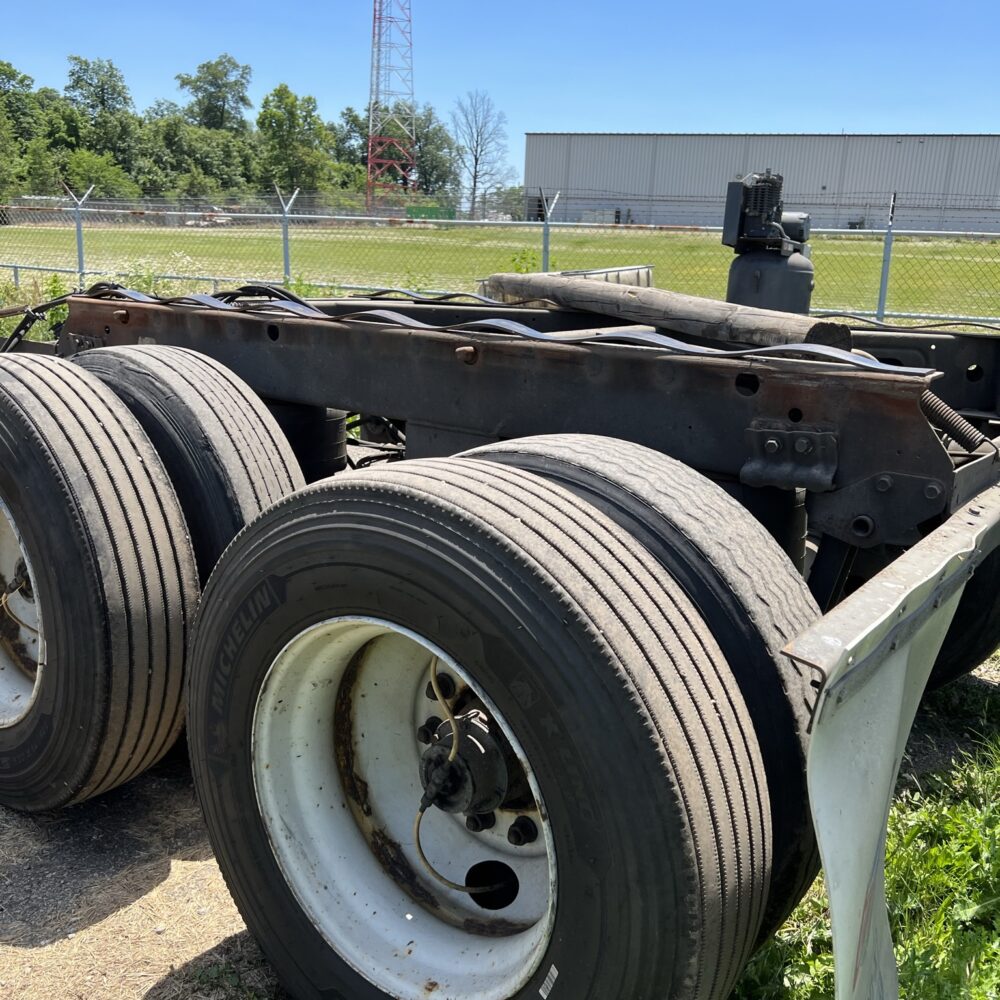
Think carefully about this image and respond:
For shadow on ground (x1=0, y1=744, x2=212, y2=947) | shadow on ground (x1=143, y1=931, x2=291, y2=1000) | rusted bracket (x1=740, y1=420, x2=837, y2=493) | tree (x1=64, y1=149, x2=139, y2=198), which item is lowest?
shadow on ground (x1=0, y1=744, x2=212, y2=947)

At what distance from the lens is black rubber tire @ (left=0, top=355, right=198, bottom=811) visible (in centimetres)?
260

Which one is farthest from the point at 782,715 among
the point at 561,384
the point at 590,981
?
the point at 561,384

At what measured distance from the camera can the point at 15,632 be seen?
3154mm

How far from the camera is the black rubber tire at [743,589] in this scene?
74.4 inches

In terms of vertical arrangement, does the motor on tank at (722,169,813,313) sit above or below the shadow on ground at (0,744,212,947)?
above

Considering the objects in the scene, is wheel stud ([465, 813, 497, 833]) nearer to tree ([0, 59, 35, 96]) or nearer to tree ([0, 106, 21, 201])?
tree ([0, 106, 21, 201])

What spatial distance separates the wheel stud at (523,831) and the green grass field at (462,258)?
461 inches

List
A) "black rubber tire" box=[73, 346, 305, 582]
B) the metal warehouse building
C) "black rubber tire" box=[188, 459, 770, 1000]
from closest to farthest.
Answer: "black rubber tire" box=[188, 459, 770, 1000] < "black rubber tire" box=[73, 346, 305, 582] < the metal warehouse building

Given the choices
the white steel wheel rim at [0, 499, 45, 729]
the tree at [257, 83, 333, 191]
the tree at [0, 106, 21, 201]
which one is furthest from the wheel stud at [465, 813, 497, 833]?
the tree at [257, 83, 333, 191]

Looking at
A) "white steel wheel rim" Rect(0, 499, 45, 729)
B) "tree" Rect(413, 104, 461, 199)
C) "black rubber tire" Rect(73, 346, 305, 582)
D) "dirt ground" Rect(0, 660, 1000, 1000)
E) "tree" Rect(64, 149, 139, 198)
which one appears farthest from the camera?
"tree" Rect(413, 104, 461, 199)

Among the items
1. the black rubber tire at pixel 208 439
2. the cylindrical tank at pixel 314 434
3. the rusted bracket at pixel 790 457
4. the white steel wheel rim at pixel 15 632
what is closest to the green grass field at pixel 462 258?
the cylindrical tank at pixel 314 434

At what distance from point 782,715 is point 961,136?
2238 inches

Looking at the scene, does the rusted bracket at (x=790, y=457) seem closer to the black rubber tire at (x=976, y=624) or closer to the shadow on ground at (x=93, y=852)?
the black rubber tire at (x=976, y=624)

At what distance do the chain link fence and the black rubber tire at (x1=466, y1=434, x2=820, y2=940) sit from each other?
11.0 meters
